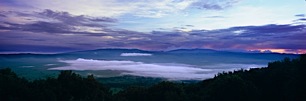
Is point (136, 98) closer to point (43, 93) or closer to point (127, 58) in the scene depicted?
point (43, 93)

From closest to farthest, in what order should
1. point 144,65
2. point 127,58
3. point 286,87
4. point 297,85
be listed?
point 297,85 < point 286,87 < point 144,65 < point 127,58

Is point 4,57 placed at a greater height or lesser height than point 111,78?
greater

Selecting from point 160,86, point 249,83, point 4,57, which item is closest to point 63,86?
point 160,86

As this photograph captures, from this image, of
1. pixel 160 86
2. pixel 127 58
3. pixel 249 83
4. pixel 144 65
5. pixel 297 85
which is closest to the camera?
pixel 297 85

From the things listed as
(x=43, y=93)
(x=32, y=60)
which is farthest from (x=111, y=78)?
(x=43, y=93)

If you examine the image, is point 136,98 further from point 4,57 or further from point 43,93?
point 4,57

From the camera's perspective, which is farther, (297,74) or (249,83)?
(249,83)
